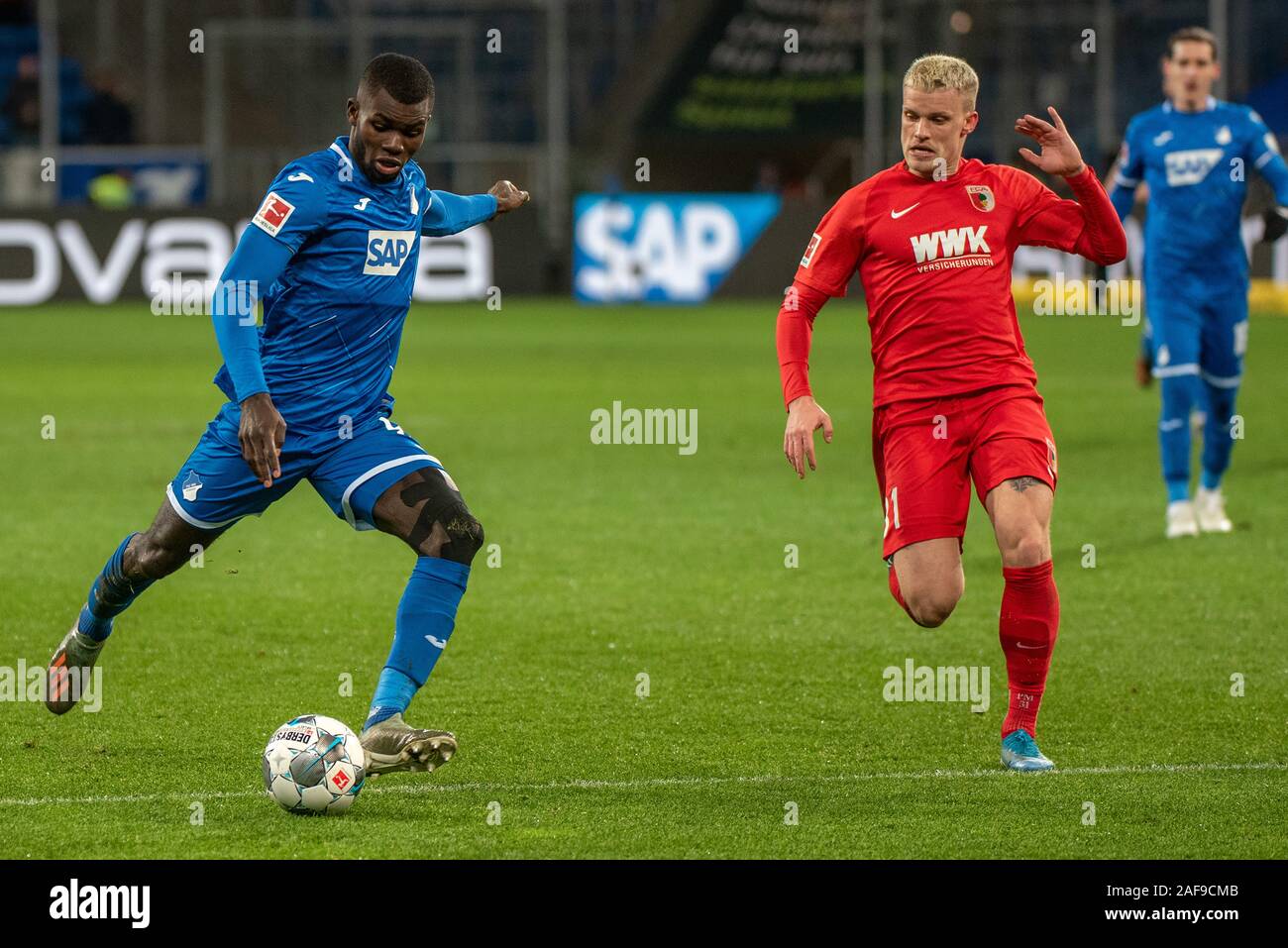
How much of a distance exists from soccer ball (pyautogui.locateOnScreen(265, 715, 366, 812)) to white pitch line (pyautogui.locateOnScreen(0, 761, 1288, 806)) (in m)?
0.23

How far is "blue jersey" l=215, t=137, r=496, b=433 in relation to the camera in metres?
5.39

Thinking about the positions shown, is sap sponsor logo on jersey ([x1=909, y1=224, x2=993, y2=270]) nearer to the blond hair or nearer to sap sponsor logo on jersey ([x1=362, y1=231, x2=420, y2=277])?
the blond hair

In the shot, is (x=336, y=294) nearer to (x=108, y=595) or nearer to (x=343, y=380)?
(x=343, y=380)

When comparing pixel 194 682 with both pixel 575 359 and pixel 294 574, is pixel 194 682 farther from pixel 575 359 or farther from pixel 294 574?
pixel 575 359

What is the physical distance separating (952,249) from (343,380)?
170 centimetres

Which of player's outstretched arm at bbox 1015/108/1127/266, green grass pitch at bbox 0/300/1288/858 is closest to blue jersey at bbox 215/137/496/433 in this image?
green grass pitch at bbox 0/300/1288/858

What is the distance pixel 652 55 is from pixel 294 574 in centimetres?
2476

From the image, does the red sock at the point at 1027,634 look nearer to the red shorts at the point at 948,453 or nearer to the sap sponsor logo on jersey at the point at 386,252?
the red shorts at the point at 948,453

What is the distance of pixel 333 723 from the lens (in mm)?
5008

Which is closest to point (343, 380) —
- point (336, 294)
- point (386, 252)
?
point (336, 294)

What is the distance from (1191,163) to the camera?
31.8 ft

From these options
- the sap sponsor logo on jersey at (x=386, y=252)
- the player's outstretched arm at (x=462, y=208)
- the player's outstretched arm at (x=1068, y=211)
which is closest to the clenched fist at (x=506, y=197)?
the player's outstretched arm at (x=462, y=208)

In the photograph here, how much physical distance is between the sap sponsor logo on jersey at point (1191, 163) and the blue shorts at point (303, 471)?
17.6ft
